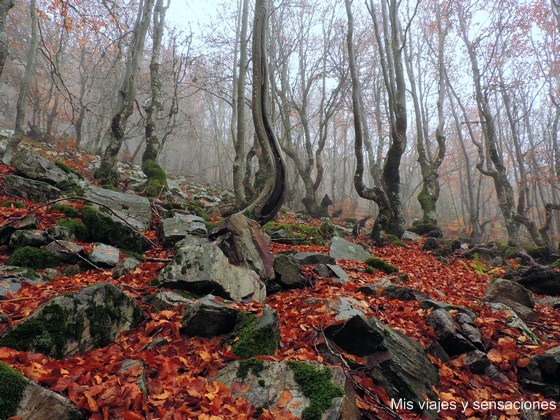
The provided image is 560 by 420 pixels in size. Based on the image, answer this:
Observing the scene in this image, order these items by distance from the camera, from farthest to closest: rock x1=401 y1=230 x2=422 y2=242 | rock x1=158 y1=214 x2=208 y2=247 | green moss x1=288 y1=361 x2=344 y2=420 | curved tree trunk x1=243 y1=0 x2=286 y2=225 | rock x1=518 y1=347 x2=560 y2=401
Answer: rock x1=401 y1=230 x2=422 y2=242, curved tree trunk x1=243 y1=0 x2=286 y2=225, rock x1=158 y1=214 x2=208 y2=247, rock x1=518 y1=347 x2=560 y2=401, green moss x1=288 y1=361 x2=344 y2=420

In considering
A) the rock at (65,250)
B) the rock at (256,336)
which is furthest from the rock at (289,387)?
the rock at (65,250)

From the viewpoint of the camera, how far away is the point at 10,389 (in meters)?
1.85

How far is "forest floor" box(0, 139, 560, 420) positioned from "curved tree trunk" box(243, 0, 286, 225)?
209 centimetres

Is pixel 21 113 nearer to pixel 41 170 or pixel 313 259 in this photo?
pixel 41 170

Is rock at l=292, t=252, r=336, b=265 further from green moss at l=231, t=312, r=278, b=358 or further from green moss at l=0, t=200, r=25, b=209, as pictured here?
green moss at l=0, t=200, r=25, b=209

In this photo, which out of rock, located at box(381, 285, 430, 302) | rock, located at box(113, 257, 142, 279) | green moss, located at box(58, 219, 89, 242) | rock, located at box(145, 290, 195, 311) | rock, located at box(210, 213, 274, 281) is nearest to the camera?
rock, located at box(145, 290, 195, 311)

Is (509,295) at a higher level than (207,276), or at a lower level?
lower

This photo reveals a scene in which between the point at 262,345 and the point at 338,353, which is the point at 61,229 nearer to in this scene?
the point at 262,345

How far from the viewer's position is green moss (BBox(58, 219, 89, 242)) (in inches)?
206

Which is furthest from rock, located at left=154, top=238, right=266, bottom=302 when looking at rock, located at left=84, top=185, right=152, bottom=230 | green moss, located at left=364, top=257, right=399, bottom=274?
green moss, located at left=364, top=257, right=399, bottom=274

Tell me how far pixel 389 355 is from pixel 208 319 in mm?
1789

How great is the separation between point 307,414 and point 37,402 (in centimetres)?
164

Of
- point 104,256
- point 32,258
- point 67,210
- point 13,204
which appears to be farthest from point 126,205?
point 32,258

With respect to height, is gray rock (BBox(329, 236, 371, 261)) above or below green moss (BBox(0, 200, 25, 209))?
below
